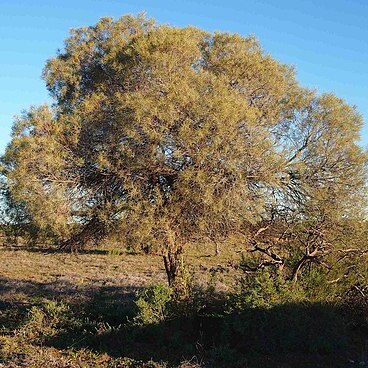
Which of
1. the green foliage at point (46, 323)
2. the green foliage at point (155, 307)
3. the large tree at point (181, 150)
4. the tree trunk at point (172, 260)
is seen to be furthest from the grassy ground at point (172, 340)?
the large tree at point (181, 150)

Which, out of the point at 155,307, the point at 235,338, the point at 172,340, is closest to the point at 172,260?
the point at 155,307

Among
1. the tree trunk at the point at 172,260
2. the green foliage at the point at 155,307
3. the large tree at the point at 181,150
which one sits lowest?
the green foliage at the point at 155,307

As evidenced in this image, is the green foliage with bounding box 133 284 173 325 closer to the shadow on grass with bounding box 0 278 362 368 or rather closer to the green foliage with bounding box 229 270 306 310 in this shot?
the shadow on grass with bounding box 0 278 362 368

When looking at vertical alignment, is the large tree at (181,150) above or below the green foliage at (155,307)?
above

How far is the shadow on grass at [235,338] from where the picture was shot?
9094 mm

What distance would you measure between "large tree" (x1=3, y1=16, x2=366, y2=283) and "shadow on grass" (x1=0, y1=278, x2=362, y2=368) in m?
2.19

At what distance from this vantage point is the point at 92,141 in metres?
12.3

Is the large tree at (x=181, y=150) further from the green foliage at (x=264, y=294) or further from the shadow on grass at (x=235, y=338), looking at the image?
the shadow on grass at (x=235, y=338)

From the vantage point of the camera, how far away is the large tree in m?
11.1

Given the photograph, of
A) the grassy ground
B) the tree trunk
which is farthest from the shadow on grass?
the tree trunk

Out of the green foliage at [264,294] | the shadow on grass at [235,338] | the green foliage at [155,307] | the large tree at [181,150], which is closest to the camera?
the shadow on grass at [235,338]

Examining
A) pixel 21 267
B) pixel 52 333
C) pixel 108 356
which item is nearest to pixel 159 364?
pixel 108 356

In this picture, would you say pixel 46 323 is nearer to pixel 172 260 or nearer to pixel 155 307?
pixel 155 307

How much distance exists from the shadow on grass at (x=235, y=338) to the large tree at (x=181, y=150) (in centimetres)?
219
